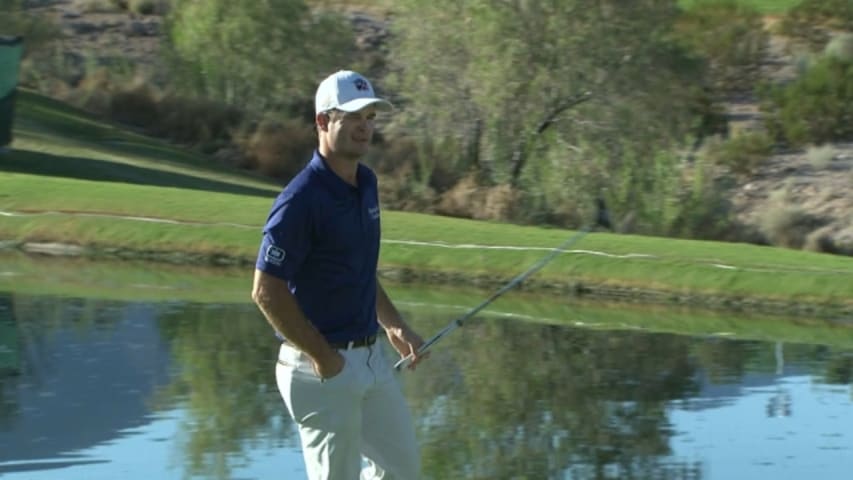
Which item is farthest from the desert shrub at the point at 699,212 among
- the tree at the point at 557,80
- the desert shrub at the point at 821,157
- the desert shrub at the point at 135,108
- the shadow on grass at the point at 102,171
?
the desert shrub at the point at 135,108

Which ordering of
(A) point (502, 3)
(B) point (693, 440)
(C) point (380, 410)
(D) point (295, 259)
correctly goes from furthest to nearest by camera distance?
(A) point (502, 3) → (B) point (693, 440) → (C) point (380, 410) → (D) point (295, 259)

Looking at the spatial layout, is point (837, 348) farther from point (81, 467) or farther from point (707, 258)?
point (81, 467)

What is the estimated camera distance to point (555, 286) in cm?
1872

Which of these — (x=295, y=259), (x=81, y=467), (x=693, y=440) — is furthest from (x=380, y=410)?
(x=693, y=440)

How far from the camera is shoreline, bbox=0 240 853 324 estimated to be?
57.9 feet

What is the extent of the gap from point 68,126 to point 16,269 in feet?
58.4

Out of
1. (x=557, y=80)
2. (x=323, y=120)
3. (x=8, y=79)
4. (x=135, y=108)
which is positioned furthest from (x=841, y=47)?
(x=323, y=120)

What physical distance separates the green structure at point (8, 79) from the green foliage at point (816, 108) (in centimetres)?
1891

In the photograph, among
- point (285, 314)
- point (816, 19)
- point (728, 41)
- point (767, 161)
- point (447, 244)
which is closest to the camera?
point (285, 314)

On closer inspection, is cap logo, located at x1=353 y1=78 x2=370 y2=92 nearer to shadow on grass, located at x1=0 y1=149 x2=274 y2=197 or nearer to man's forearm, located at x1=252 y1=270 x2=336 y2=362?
man's forearm, located at x1=252 y1=270 x2=336 y2=362

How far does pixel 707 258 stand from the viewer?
19.4 metres

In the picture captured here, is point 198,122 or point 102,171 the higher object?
point 102,171

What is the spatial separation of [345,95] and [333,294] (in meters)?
0.77

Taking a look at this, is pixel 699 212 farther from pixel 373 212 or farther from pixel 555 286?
pixel 373 212
